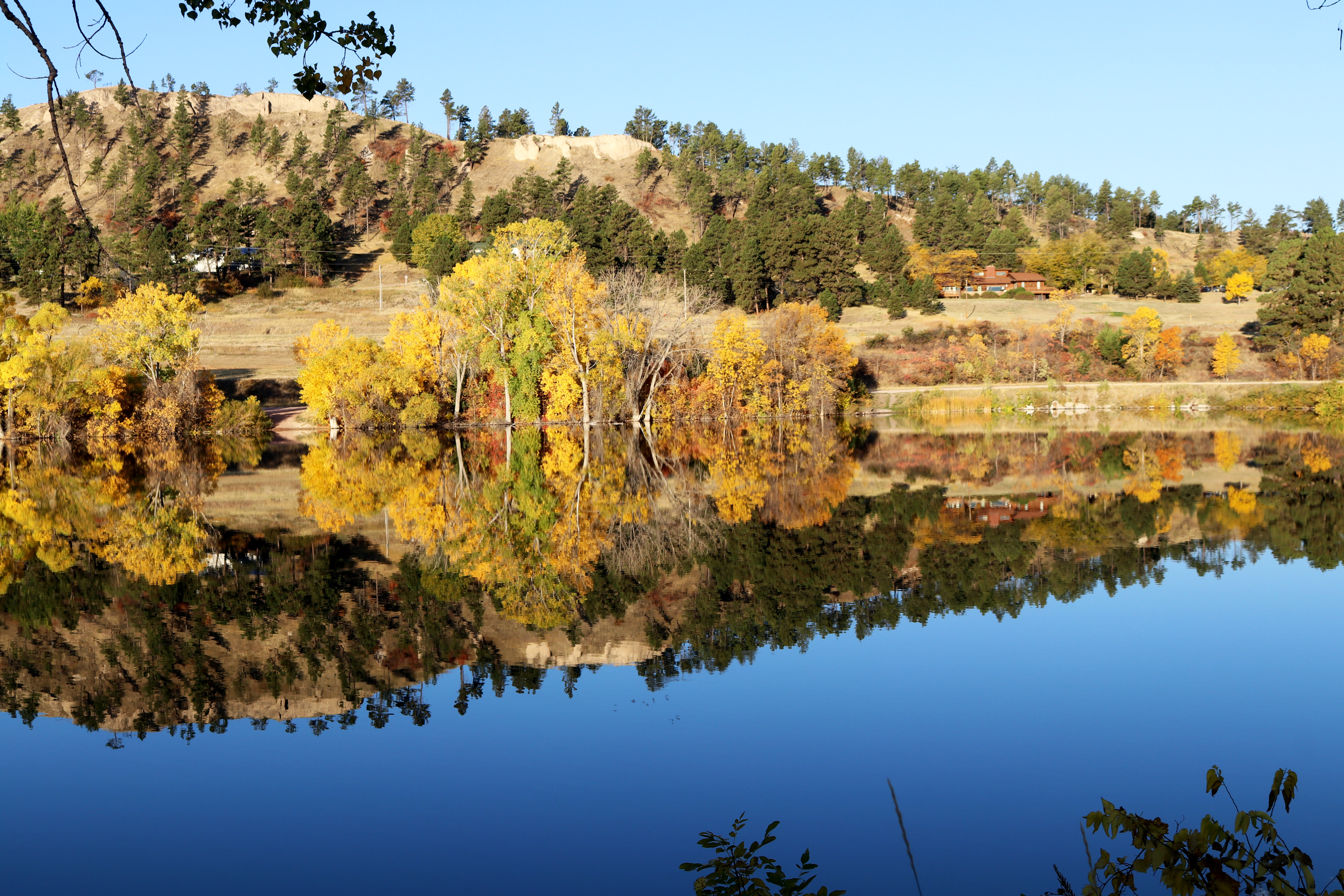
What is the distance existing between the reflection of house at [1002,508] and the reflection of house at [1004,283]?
96566 mm

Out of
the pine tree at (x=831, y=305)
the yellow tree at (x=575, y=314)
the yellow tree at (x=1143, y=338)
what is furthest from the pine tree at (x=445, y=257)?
the yellow tree at (x=1143, y=338)

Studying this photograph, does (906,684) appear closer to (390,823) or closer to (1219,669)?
(1219,669)

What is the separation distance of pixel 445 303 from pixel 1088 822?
53.2 m

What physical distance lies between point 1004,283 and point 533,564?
380ft

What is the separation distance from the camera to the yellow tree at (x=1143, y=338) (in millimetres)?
75375

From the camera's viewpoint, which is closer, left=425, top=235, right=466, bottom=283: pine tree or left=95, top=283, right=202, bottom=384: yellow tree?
left=95, top=283, right=202, bottom=384: yellow tree

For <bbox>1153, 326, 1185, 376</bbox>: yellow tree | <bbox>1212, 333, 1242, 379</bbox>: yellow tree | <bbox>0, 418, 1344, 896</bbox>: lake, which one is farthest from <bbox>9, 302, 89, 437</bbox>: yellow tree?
<bbox>1212, 333, 1242, 379</bbox>: yellow tree

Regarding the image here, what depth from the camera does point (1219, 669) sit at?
10.2m

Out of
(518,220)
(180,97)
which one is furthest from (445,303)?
(180,97)

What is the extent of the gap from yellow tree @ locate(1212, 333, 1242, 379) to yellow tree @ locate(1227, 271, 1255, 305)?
38.3 metres

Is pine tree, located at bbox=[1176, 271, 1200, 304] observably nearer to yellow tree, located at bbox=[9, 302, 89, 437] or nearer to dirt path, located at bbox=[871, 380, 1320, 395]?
dirt path, located at bbox=[871, 380, 1320, 395]

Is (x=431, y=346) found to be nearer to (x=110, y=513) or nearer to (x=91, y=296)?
(x=110, y=513)

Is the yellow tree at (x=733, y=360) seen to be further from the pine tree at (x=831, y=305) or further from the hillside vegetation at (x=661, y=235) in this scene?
the pine tree at (x=831, y=305)

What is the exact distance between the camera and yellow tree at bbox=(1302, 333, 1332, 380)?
220 ft
